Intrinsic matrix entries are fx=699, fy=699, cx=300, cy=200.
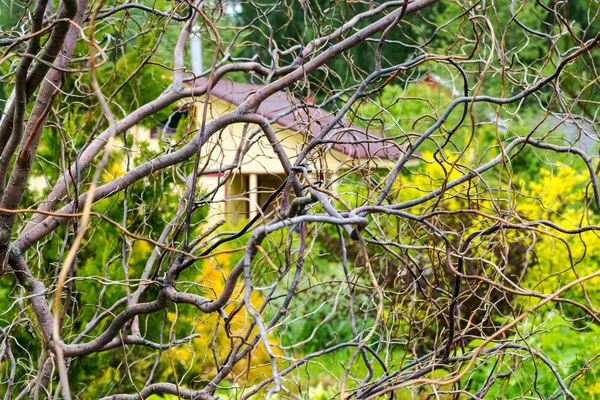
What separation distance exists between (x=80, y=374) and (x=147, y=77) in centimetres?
192

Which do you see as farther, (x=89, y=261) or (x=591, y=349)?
(x=89, y=261)

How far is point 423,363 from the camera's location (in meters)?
1.86

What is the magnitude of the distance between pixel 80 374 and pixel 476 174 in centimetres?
327

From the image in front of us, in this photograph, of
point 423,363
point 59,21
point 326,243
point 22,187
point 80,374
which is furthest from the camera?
point 326,243

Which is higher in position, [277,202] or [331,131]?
[331,131]

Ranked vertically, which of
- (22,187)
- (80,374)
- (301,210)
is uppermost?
(22,187)

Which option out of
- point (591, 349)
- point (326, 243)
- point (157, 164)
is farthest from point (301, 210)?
point (326, 243)

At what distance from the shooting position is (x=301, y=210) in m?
1.47

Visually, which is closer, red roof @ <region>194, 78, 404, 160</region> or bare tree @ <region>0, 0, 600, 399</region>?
bare tree @ <region>0, 0, 600, 399</region>

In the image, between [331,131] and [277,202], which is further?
[331,131]

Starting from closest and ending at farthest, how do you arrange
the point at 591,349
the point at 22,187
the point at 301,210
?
1. the point at 301,210
2. the point at 22,187
3. the point at 591,349

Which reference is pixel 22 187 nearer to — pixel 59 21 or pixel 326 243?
pixel 59 21

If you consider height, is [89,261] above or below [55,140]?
below

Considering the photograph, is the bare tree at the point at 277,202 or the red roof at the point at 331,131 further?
the red roof at the point at 331,131
